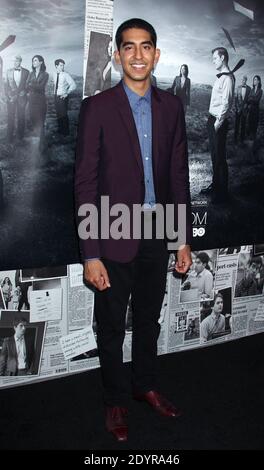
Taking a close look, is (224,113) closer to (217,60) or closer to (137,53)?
(217,60)

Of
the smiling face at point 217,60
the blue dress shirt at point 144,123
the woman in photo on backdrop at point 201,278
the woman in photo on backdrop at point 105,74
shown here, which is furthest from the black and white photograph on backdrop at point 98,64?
the woman in photo on backdrop at point 201,278

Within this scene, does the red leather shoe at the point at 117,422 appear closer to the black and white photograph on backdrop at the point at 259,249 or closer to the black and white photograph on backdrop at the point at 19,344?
the black and white photograph on backdrop at the point at 19,344

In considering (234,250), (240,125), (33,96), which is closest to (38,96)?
(33,96)

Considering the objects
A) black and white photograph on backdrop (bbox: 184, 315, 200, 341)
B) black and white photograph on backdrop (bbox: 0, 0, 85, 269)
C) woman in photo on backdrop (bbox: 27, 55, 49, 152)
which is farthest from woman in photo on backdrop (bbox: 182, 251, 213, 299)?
woman in photo on backdrop (bbox: 27, 55, 49, 152)

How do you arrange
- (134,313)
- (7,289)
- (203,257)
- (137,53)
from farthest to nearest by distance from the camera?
(203,257), (7,289), (134,313), (137,53)

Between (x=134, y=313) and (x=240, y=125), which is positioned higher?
(x=240, y=125)

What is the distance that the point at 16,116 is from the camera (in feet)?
5.59

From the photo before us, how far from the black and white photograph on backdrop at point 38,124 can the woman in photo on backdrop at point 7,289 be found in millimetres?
118

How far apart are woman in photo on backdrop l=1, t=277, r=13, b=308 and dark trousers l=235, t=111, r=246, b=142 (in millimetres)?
1154

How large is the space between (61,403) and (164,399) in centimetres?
40

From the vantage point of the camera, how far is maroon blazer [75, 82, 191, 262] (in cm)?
152

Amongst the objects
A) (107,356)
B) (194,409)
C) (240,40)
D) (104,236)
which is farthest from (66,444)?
(240,40)
